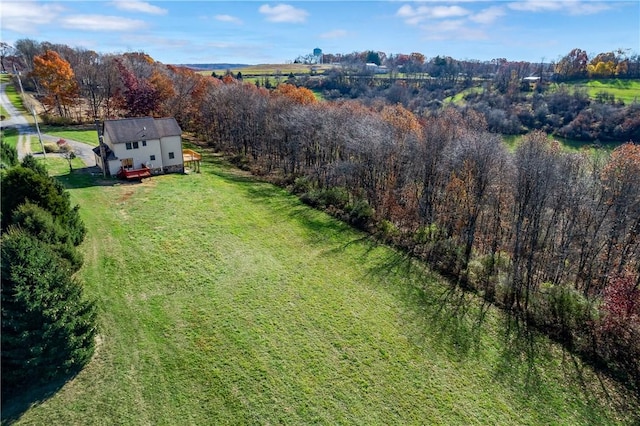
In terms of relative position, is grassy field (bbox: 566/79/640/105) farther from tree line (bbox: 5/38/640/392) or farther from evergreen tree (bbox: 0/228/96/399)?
evergreen tree (bbox: 0/228/96/399)

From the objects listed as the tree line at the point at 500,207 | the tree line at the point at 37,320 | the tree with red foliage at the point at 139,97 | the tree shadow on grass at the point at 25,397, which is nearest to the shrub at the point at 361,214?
the tree line at the point at 500,207

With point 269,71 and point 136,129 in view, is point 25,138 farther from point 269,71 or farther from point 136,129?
point 269,71

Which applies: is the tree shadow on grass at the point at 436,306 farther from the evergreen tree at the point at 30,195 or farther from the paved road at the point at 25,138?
the paved road at the point at 25,138

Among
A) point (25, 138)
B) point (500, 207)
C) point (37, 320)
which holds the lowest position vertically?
point (500, 207)

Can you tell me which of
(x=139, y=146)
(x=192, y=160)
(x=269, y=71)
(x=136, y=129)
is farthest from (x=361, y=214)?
(x=269, y=71)

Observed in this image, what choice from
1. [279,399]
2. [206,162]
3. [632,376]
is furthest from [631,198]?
[206,162]

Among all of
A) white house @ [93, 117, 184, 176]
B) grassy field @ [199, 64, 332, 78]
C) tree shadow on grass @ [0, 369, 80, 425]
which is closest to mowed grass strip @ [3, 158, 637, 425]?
tree shadow on grass @ [0, 369, 80, 425]
